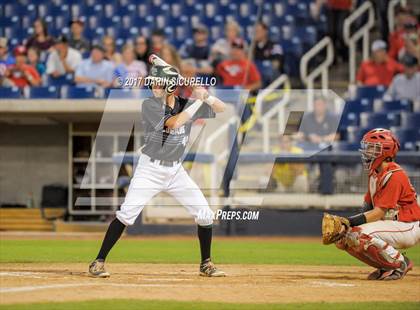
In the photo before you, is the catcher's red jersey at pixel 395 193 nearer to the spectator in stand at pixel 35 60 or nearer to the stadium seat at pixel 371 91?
the stadium seat at pixel 371 91

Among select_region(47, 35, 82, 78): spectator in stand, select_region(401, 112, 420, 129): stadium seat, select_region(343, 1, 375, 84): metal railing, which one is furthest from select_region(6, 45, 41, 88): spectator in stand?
select_region(401, 112, 420, 129): stadium seat

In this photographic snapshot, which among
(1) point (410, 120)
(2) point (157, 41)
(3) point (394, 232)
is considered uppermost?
(2) point (157, 41)

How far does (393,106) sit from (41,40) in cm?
757

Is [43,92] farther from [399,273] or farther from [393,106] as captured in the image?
[399,273]

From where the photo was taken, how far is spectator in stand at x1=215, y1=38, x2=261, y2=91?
18312 mm

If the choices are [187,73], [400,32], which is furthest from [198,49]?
[400,32]

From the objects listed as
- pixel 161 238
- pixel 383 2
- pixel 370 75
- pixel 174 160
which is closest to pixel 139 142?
pixel 161 238

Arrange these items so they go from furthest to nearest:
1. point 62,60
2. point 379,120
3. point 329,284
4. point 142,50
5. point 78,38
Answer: point 78,38
point 62,60
point 142,50
point 379,120
point 329,284

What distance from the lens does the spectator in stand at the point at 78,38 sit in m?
19.6

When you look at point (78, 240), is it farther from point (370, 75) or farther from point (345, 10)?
point (345, 10)

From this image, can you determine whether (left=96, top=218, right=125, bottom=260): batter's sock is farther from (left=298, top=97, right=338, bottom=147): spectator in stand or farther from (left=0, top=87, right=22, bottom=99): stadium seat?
(left=0, top=87, right=22, bottom=99): stadium seat

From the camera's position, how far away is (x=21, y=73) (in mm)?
19000

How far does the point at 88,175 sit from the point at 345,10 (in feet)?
22.2

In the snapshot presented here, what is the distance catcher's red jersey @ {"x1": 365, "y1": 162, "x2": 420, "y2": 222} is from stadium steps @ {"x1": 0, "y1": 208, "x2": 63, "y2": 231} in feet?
34.1
